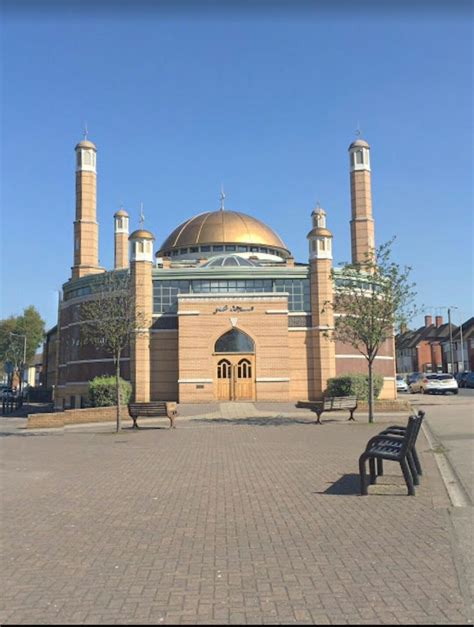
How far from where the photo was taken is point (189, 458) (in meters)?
12.0

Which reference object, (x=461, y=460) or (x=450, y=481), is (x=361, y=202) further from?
(x=450, y=481)

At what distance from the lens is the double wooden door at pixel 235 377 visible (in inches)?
1221

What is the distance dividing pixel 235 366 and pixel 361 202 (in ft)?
50.7

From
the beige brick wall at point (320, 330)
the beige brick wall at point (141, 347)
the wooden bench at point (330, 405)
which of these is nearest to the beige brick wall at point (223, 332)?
the beige brick wall at point (320, 330)

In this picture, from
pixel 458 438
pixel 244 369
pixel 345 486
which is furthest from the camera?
pixel 244 369

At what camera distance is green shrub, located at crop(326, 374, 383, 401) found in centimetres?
2889

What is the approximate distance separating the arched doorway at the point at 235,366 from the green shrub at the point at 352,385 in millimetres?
3982

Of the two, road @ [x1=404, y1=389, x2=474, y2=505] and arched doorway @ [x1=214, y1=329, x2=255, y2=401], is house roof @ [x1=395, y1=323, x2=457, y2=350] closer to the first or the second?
arched doorway @ [x1=214, y1=329, x2=255, y2=401]

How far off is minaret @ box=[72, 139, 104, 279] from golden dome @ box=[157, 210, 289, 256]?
7.58 metres

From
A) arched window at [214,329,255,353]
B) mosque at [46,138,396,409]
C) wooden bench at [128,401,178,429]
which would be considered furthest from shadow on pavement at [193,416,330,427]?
arched window at [214,329,255,353]

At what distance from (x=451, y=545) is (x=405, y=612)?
5.75 ft

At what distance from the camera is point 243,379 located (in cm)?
3122

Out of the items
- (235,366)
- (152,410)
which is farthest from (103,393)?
(152,410)

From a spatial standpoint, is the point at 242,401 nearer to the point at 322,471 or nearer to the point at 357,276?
the point at 357,276
